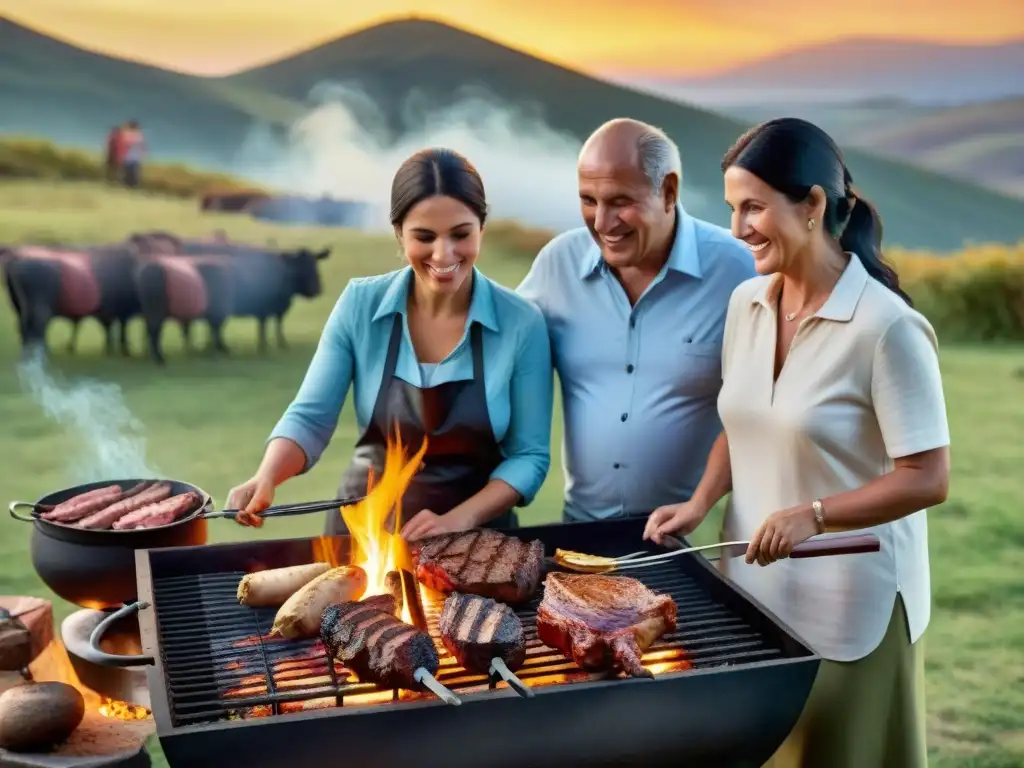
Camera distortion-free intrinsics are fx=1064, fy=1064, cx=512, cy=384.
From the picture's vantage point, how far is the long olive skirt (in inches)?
114

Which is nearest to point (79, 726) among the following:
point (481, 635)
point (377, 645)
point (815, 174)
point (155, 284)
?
point (377, 645)

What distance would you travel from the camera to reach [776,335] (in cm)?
296

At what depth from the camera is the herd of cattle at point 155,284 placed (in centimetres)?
1137

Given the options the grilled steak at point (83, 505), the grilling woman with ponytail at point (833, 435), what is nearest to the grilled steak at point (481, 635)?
the grilling woman with ponytail at point (833, 435)

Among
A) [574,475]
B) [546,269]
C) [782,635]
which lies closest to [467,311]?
[546,269]

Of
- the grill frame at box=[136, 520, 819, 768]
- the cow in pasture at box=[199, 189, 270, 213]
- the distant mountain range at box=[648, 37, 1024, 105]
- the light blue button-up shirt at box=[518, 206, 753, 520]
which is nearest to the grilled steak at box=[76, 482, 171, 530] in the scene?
the grill frame at box=[136, 520, 819, 768]

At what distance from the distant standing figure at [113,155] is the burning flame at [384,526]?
383 inches

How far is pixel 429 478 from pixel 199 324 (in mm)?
9880

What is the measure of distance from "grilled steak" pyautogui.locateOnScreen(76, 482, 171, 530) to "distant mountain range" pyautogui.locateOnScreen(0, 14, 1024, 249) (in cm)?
823

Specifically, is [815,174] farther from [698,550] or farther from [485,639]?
[485,639]

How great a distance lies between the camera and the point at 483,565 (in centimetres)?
289

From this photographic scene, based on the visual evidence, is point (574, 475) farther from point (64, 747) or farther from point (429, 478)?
point (64, 747)

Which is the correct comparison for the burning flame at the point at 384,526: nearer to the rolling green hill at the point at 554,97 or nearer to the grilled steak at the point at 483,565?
the grilled steak at the point at 483,565

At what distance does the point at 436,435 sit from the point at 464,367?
247 mm
